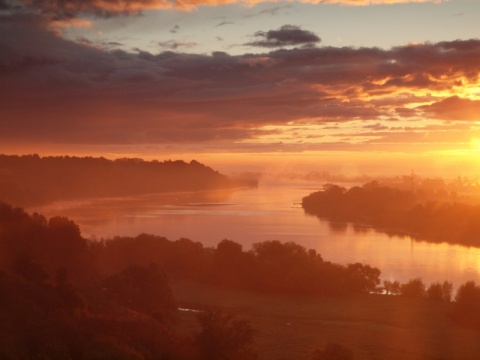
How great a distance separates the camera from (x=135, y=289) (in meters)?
11.5

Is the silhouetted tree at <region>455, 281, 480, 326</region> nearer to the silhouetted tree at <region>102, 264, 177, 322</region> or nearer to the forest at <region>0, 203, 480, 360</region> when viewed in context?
the forest at <region>0, 203, 480, 360</region>

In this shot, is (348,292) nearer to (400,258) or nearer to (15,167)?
(400,258)

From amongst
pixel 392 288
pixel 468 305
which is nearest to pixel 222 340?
pixel 468 305

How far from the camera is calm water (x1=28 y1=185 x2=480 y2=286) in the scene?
64.2ft

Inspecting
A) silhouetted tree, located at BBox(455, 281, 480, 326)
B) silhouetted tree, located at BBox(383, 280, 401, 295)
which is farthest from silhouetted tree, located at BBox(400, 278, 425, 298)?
→ silhouetted tree, located at BBox(455, 281, 480, 326)

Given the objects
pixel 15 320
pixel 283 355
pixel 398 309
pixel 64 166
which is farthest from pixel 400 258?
pixel 64 166

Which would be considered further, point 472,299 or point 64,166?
point 64,166

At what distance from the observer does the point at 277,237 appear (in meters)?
25.5

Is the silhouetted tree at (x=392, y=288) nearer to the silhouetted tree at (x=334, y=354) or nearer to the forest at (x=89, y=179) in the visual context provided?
the silhouetted tree at (x=334, y=354)

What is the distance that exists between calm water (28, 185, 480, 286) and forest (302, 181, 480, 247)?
5.12ft

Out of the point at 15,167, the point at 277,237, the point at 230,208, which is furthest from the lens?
the point at 230,208

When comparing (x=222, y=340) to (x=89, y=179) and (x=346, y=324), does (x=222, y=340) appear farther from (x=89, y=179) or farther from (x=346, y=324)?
(x=89, y=179)

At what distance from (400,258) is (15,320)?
15632mm

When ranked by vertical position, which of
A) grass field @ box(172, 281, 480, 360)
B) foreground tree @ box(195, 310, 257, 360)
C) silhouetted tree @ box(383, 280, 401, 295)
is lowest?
grass field @ box(172, 281, 480, 360)
